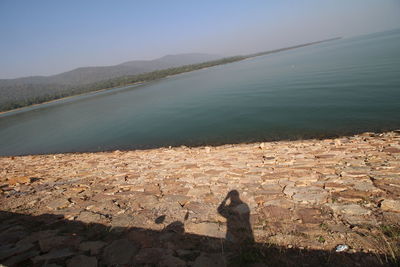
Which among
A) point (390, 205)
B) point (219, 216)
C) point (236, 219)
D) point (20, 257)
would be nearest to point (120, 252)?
point (20, 257)

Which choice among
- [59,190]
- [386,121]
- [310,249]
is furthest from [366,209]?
[386,121]

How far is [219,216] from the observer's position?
3117 mm

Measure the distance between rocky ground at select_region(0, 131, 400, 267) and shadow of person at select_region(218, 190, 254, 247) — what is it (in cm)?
1

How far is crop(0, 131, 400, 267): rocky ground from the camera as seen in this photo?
7.26 feet

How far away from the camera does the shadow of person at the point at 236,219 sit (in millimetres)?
2541

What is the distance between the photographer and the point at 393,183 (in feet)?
10.9

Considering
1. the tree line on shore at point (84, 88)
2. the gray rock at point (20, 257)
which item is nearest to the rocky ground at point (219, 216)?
the gray rock at point (20, 257)

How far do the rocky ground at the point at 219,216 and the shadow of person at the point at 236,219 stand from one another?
0.01 meters

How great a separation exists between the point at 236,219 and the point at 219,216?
0.28m

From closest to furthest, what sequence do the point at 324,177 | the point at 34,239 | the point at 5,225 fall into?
the point at 34,239, the point at 5,225, the point at 324,177

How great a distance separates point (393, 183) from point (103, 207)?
5162 millimetres

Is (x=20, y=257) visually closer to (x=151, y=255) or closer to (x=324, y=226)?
(x=151, y=255)

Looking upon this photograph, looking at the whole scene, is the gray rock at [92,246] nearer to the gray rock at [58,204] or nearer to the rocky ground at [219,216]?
the rocky ground at [219,216]

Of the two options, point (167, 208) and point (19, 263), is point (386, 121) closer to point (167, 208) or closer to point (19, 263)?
point (167, 208)
